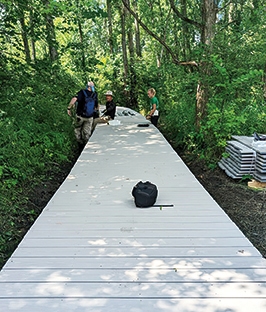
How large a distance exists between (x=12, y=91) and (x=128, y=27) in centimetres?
1306

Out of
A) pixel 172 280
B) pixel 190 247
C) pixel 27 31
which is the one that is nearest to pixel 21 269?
pixel 172 280

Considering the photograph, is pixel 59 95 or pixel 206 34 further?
pixel 59 95

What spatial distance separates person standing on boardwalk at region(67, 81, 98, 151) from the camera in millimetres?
8539

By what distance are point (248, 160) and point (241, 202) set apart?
3.18 feet

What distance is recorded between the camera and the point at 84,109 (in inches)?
342

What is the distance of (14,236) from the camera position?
4.00m

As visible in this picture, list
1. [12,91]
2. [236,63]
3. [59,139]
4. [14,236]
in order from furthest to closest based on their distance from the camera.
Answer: [59,139]
[236,63]
[12,91]
[14,236]

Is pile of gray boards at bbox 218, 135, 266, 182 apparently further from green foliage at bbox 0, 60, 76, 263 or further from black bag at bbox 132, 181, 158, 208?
green foliage at bbox 0, 60, 76, 263

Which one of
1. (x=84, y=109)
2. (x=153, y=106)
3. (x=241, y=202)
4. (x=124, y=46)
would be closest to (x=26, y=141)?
(x=84, y=109)

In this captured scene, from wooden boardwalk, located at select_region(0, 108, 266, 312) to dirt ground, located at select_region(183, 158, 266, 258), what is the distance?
73 centimetres

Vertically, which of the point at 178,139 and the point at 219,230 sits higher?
the point at 219,230

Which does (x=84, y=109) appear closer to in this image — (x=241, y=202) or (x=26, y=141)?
(x=26, y=141)

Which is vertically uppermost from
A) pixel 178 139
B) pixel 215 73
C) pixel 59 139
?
pixel 215 73

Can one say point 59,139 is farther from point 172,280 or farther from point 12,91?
point 172,280
